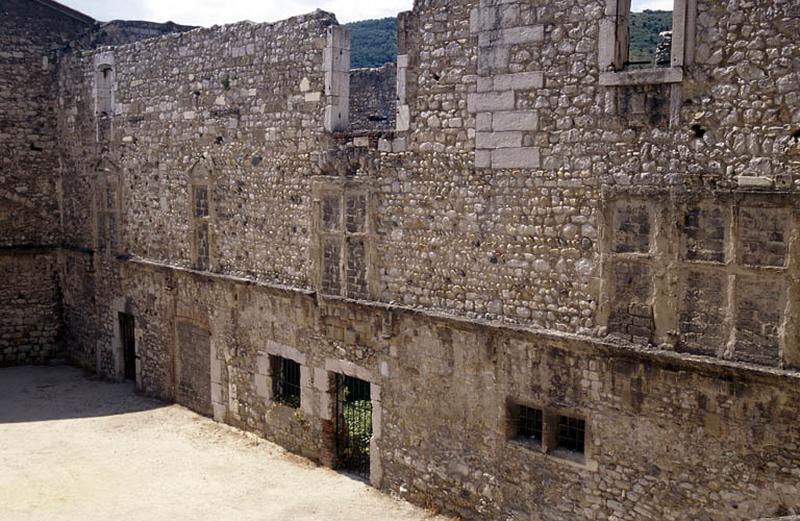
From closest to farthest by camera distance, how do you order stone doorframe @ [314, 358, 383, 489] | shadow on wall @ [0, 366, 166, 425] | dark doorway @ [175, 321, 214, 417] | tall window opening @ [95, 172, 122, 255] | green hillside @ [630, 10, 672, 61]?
1. stone doorframe @ [314, 358, 383, 489]
2. dark doorway @ [175, 321, 214, 417]
3. shadow on wall @ [0, 366, 166, 425]
4. tall window opening @ [95, 172, 122, 255]
5. green hillside @ [630, 10, 672, 61]

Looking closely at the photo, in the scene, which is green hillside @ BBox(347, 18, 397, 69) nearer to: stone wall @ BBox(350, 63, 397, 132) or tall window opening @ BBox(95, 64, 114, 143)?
stone wall @ BBox(350, 63, 397, 132)

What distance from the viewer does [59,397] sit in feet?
51.0

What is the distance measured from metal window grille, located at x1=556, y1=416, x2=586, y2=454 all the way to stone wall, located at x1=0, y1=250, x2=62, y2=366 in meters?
13.1

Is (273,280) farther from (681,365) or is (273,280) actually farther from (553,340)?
(681,365)

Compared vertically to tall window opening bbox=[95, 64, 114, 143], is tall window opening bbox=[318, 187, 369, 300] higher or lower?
lower

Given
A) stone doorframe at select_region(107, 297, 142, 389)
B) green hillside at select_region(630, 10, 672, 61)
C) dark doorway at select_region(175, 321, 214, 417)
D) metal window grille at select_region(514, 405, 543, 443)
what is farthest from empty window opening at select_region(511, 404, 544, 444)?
green hillside at select_region(630, 10, 672, 61)

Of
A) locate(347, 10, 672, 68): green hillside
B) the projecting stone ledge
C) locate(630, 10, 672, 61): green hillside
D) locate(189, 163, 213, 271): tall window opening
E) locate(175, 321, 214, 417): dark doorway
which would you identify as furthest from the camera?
locate(347, 10, 672, 68): green hillside

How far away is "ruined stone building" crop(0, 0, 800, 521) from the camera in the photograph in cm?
729

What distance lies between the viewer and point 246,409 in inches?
512

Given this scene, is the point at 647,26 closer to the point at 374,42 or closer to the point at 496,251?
the point at 496,251

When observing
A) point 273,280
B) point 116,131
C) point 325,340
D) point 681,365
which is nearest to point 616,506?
point 681,365

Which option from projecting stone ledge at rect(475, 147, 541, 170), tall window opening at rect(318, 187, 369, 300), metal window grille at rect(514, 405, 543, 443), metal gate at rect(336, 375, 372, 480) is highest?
projecting stone ledge at rect(475, 147, 541, 170)

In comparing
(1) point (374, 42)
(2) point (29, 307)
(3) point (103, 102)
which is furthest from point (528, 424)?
(1) point (374, 42)

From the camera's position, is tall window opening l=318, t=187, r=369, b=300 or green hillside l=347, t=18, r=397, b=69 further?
green hillside l=347, t=18, r=397, b=69
